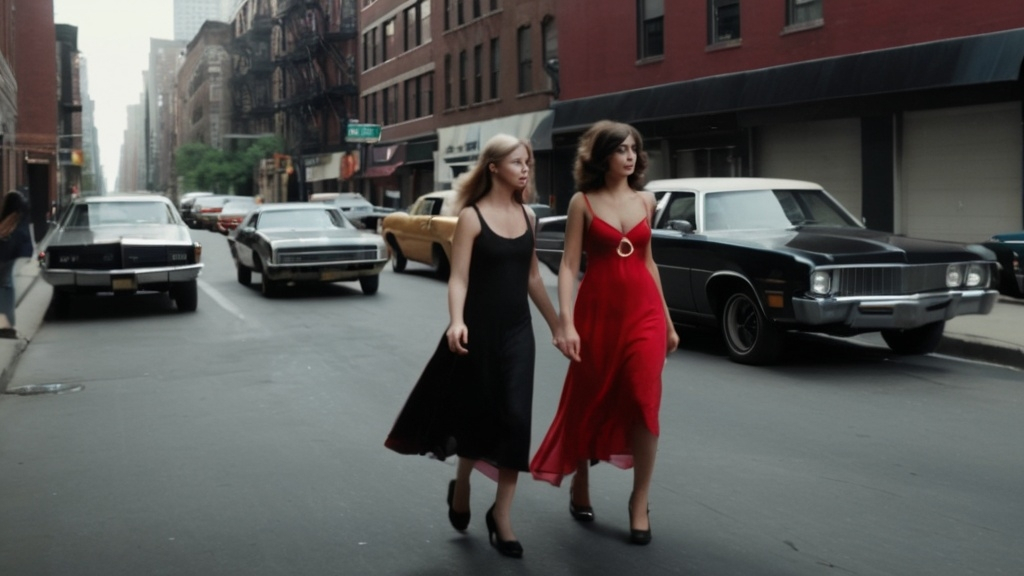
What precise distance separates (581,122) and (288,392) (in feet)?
77.7

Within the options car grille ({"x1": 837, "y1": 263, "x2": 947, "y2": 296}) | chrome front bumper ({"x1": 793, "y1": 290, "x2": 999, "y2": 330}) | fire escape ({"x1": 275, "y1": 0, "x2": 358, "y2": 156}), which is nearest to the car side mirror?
chrome front bumper ({"x1": 793, "y1": 290, "x2": 999, "y2": 330})

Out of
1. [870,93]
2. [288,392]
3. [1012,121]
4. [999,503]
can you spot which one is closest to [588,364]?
[999,503]

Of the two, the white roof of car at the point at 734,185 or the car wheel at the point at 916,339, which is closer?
the car wheel at the point at 916,339

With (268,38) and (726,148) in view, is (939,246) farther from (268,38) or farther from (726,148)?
(268,38)

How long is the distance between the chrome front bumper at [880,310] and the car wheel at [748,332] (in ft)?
1.91

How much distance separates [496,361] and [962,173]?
17.5 metres

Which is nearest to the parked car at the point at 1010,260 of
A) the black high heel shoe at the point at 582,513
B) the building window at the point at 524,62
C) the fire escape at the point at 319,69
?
the black high heel shoe at the point at 582,513

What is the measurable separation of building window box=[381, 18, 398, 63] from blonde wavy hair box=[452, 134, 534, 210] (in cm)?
5038

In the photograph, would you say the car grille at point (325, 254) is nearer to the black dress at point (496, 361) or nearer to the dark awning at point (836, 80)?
the dark awning at point (836, 80)

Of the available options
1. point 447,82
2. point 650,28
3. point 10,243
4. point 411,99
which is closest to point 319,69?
point 411,99

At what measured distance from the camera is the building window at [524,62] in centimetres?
3769

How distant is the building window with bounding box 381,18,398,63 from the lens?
2148 inches

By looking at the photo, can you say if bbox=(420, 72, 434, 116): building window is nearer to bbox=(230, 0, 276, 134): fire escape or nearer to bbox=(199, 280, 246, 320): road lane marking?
bbox=(199, 280, 246, 320): road lane marking

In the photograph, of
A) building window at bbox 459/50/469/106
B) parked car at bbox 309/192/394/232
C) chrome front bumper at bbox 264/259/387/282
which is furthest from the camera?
building window at bbox 459/50/469/106
